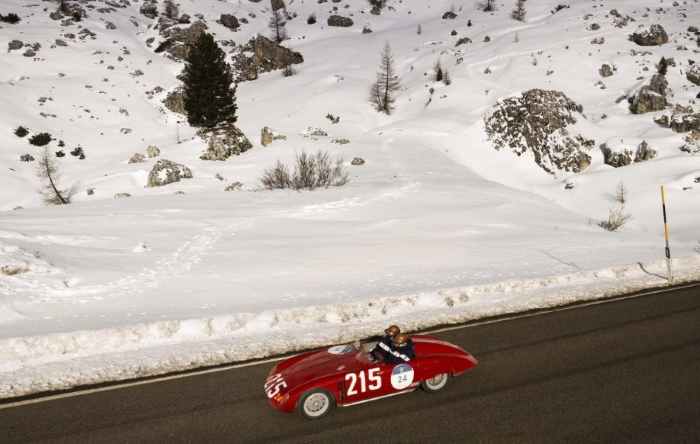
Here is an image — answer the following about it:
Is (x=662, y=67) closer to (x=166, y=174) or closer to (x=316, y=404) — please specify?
(x=166, y=174)

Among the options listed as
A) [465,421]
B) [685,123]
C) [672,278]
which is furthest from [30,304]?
[685,123]

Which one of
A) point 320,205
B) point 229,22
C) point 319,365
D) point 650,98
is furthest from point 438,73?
point 319,365

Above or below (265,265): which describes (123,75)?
above

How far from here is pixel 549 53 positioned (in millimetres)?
50188

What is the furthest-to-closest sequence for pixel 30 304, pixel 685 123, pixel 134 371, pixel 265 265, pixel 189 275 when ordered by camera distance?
pixel 685 123 < pixel 265 265 < pixel 189 275 < pixel 30 304 < pixel 134 371

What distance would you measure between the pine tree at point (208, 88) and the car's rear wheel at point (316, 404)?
3890 cm

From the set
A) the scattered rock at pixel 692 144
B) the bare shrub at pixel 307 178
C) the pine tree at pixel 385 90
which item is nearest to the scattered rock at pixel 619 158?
the scattered rock at pixel 692 144

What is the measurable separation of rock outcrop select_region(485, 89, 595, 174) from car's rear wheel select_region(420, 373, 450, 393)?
2980 cm

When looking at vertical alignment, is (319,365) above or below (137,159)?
above

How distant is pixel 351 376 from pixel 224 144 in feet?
110

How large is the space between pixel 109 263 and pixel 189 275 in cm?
287

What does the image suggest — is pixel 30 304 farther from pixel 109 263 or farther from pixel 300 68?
pixel 300 68

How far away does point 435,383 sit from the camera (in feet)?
24.5

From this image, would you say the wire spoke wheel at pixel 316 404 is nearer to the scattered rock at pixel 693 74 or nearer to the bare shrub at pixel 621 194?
the bare shrub at pixel 621 194
